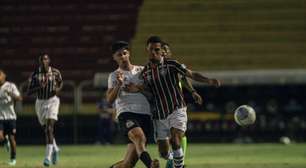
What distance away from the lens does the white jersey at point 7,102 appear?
802 inches

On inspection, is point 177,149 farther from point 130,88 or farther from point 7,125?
point 7,125

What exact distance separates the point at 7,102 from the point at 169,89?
27.9 ft

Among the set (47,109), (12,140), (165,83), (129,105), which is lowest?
(12,140)

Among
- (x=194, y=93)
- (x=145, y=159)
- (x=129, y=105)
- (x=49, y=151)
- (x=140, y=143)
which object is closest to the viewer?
(x=145, y=159)

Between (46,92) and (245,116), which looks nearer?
(245,116)

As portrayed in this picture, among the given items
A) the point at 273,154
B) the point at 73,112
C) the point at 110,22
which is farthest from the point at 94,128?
the point at 273,154

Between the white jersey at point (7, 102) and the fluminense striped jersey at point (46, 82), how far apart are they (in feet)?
4.66

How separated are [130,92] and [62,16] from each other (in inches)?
1035

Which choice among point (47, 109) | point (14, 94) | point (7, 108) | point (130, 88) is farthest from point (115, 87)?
point (7, 108)

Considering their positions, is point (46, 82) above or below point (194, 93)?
above

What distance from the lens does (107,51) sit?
36781 millimetres

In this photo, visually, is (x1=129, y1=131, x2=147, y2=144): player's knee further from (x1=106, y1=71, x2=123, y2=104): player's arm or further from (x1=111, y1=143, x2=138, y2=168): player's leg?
(x1=106, y1=71, x2=123, y2=104): player's arm

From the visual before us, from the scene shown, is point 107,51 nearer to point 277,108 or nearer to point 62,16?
point 62,16

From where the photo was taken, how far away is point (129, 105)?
486 inches
